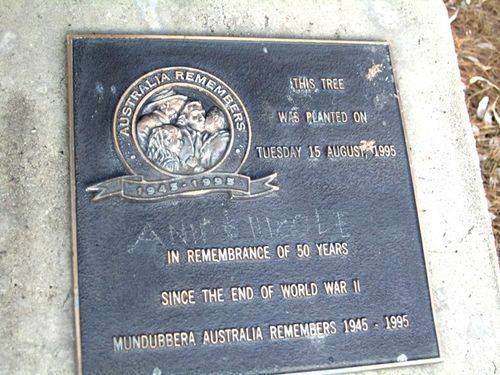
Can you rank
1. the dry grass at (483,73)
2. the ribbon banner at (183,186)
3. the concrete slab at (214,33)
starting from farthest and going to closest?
the dry grass at (483,73) < the ribbon banner at (183,186) < the concrete slab at (214,33)

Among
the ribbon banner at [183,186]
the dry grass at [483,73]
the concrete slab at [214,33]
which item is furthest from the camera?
the dry grass at [483,73]

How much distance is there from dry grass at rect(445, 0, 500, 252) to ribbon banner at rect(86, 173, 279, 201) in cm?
158

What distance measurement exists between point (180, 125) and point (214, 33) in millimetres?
546

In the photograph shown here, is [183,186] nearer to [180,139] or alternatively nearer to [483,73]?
[180,139]

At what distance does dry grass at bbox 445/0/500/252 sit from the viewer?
363cm

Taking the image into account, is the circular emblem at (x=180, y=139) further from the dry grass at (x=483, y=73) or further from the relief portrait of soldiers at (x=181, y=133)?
the dry grass at (x=483, y=73)

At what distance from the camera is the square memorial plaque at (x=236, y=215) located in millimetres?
2494

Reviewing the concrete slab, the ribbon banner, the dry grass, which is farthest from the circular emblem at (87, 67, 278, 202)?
the dry grass

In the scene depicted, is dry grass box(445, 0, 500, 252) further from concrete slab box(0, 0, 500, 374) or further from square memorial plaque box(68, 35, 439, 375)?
square memorial plaque box(68, 35, 439, 375)

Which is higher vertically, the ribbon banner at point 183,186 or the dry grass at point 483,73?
the dry grass at point 483,73

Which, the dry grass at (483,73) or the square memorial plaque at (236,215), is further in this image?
the dry grass at (483,73)

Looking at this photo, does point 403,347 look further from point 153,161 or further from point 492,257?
point 153,161

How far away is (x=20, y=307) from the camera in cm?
241

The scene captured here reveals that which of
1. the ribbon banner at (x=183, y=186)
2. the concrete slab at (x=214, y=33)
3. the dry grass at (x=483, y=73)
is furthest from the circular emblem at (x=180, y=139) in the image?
the dry grass at (x=483, y=73)
